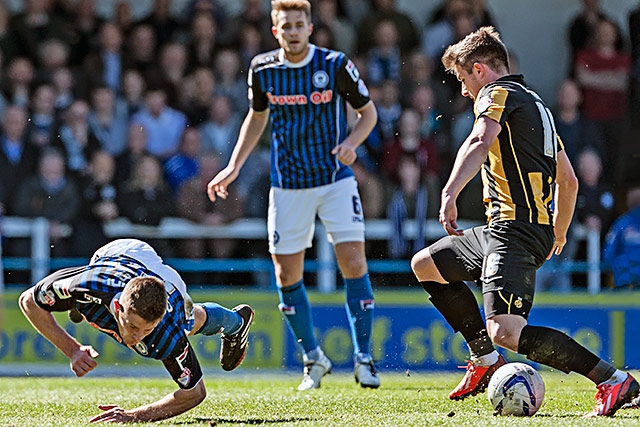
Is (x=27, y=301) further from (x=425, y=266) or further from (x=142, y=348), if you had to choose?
(x=425, y=266)

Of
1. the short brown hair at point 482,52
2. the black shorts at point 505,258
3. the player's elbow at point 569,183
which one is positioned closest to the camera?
the black shorts at point 505,258

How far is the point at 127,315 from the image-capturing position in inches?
222

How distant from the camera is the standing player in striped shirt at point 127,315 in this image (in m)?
5.67

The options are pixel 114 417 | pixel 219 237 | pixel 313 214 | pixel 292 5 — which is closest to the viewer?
pixel 114 417

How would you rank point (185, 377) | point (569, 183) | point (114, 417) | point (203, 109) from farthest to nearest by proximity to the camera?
point (203, 109) < point (569, 183) < point (185, 377) < point (114, 417)

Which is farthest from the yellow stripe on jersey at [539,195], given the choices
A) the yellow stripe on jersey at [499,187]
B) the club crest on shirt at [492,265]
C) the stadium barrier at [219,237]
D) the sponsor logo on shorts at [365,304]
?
the stadium barrier at [219,237]

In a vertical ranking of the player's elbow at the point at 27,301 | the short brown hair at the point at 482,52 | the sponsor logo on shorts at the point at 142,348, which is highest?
the short brown hair at the point at 482,52

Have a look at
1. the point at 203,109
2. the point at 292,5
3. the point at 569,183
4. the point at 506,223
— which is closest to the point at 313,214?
the point at 292,5

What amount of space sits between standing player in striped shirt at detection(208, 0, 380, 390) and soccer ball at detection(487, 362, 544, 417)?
2.16m

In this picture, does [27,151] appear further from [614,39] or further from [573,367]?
[573,367]

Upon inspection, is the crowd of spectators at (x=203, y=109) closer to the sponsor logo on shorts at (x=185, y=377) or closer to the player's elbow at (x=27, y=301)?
the player's elbow at (x=27, y=301)

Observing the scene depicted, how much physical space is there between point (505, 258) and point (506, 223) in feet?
0.70

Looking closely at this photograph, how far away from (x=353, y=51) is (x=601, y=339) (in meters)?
4.16

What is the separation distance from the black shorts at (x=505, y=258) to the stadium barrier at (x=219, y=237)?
5414 millimetres
